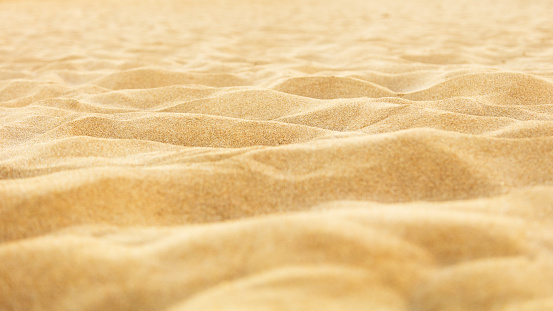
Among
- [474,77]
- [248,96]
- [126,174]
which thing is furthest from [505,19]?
[126,174]

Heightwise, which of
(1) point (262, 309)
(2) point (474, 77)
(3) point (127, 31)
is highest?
(3) point (127, 31)

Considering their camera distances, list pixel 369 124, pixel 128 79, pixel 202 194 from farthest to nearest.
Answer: pixel 128 79, pixel 369 124, pixel 202 194

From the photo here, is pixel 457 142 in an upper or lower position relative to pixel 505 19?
lower

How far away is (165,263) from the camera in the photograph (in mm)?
611

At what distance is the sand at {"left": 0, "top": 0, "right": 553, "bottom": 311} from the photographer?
57cm

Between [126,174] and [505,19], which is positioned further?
[505,19]

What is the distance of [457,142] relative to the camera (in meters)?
0.98

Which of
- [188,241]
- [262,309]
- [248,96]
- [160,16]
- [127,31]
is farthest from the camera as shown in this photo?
[160,16]

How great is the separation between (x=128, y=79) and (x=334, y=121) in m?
1.11

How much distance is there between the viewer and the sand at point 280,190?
57 cm

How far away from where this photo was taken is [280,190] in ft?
2.86

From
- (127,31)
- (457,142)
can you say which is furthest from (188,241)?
(127,31)

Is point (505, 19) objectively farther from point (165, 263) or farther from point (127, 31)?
point (165, 263)

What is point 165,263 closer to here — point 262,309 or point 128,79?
point 262,309
